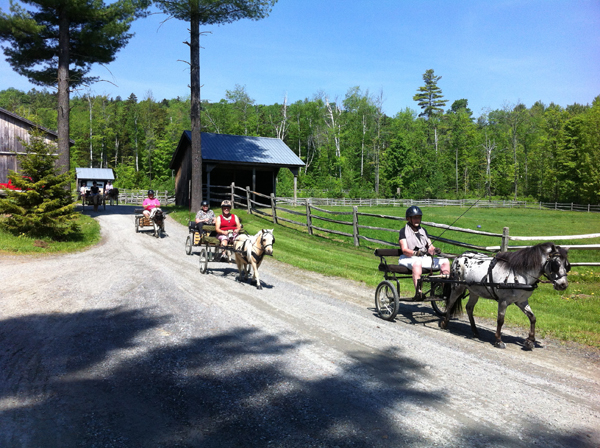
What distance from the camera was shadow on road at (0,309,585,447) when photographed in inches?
156

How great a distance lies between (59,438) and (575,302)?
34.4ft

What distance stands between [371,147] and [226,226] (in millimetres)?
61864

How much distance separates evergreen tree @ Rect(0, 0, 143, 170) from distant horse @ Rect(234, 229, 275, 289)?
1402 centimetres

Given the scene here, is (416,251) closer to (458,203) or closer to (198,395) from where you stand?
(198,395)

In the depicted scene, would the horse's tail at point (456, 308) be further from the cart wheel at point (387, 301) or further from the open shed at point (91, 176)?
the open shed at point (91, 176)

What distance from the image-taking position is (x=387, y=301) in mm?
8305

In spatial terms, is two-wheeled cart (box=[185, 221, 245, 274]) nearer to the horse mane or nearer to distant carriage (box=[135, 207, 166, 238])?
distant carriage (box=[135, 207, 166, 238])

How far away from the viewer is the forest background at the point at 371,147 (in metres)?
64.0

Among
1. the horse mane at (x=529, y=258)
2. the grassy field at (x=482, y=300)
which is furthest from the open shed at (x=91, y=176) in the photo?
the horse mane at (x=529, y=258)

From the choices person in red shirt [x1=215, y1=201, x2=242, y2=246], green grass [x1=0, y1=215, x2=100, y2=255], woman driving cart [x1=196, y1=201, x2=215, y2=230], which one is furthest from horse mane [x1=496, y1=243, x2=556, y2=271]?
green grass [x1=0, y1=215, x2=100, y2=255]

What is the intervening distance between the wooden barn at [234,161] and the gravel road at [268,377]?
2005cm

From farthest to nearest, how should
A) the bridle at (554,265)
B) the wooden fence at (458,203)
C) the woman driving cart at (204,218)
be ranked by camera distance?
1. the wooden fence at (458,203)
2. the woman driving cart at (204,218)
3. the bridle at (554,265)

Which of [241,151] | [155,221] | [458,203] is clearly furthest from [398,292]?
[458,203]

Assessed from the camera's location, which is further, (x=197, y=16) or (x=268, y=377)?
(x=197, y=16)
